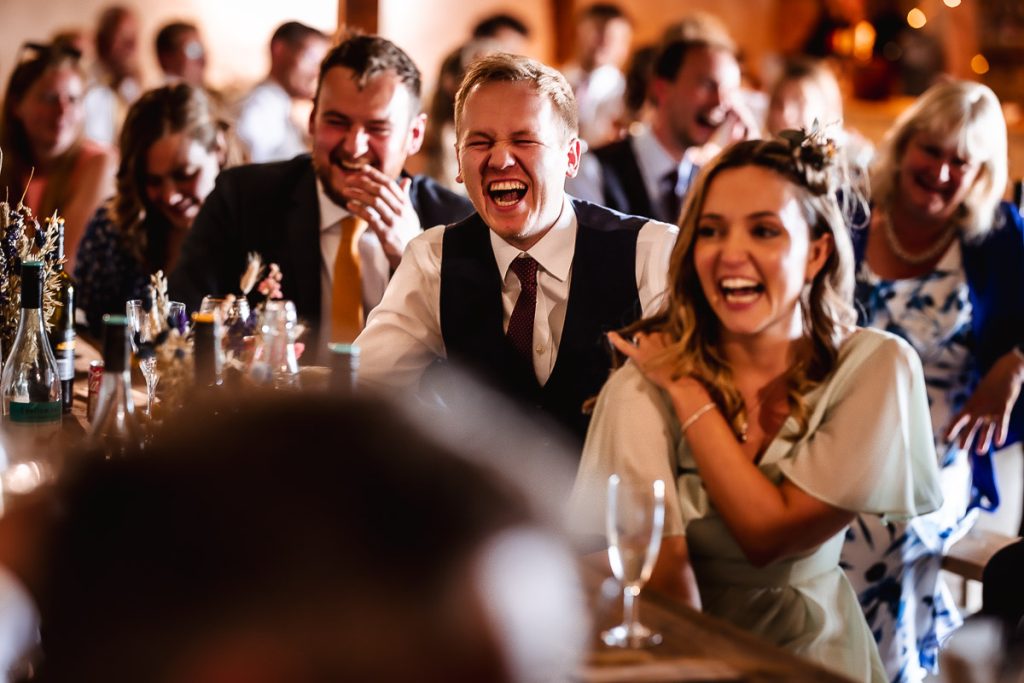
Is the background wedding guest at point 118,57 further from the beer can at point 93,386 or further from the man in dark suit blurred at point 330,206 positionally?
the beer can at point 93,386

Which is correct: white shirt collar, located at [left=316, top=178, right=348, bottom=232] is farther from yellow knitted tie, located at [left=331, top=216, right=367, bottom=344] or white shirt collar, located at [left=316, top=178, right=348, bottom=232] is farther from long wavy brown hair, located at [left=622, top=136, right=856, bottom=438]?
long wavy brown hair, located at [left=622, top=136, right=856, bottom=438]

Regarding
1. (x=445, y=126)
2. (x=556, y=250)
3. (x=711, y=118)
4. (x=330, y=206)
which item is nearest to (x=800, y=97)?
(x=711, y=118)

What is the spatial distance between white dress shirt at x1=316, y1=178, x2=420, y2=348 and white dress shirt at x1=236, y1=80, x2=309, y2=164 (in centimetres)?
229

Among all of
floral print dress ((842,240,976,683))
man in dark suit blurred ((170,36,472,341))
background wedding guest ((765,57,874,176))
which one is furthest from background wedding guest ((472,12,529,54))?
floral print dress ((842,240,976,683))

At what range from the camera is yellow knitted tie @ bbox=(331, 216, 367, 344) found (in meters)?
2.84

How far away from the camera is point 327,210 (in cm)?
288

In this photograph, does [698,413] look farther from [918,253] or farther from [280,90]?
[280,90]

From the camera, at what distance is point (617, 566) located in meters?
1.28

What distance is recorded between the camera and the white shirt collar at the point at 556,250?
224 cm

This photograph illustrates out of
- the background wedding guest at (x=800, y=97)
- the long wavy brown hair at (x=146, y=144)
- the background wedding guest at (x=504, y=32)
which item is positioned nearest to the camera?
the long wavy brown hair at (x=146, y=144)

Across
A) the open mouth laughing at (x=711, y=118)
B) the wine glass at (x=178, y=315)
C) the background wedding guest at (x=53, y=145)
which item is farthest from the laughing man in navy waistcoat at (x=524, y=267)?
the background wedding guest at (x=53, y=145)

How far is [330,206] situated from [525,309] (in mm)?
809

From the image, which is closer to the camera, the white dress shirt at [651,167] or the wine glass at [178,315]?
the wine glass at [178,315]

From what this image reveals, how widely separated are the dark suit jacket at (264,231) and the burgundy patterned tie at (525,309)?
23.7 inches
